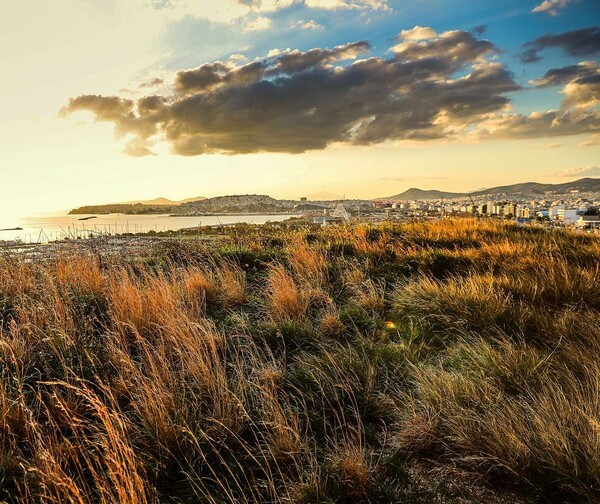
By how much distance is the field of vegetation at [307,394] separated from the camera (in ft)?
8.09

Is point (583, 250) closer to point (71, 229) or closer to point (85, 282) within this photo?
point (85, 282)

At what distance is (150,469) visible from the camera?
2664 mm

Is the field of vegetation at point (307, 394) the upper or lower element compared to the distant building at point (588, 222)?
lower

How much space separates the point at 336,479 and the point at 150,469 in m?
1.30

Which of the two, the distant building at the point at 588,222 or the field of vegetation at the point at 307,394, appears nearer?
the field of vegetation at the point at 307,394

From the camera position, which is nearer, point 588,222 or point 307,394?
point 307,394

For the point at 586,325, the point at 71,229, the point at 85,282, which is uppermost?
the point at 71,229

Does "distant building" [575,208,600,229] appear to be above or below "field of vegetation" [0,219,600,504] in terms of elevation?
above

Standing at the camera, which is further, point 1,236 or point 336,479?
point 1,236

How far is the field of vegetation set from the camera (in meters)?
2.47

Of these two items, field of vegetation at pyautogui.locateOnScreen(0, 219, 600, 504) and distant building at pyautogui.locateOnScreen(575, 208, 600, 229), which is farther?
distant building at pyautogui.locateOnScreen(575, 208, 600, 229)

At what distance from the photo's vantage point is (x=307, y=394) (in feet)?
11.6

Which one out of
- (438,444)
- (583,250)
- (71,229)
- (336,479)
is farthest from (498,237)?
(71,229)

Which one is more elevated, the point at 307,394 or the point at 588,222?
the point at 588,222
